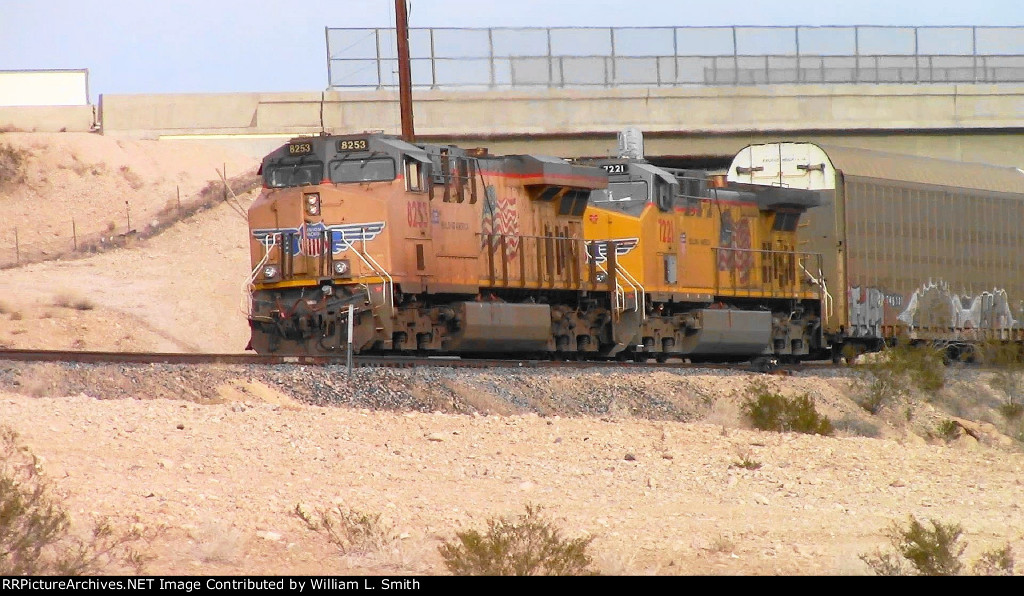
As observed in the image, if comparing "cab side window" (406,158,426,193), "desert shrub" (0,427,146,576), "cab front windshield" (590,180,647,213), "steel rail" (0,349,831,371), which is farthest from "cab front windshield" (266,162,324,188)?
"desert shrub" (0,427,146,576)

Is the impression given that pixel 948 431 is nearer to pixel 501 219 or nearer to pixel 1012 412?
pixel 1012 412

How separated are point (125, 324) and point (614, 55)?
1893 cm

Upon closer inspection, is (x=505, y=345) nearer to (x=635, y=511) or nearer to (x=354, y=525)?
(x=635, y=511)

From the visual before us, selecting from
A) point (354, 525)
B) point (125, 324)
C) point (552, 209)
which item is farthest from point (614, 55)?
point (354, 525)

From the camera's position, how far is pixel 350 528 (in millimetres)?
9773

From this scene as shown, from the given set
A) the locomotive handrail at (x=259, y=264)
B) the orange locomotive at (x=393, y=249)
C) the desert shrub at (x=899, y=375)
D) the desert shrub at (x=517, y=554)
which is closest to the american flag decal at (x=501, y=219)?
the orange locomotive at (x=393, y=249)

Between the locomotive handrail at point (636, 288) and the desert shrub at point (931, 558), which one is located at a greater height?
the locomotive handrail at point (636, 288)

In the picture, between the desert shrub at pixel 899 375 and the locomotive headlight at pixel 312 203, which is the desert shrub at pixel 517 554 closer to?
the locomotive headlight at pixel 312 203

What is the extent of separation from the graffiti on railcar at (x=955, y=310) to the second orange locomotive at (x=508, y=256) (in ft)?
11.5

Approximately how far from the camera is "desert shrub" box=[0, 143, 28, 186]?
4622cm

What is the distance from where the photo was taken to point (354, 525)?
9.91 m

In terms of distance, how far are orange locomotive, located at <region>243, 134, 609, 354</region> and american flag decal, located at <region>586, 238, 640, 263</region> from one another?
5.94 feet

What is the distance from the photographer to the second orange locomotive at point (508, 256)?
19391 millimetres

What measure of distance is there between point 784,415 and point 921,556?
8974mm
